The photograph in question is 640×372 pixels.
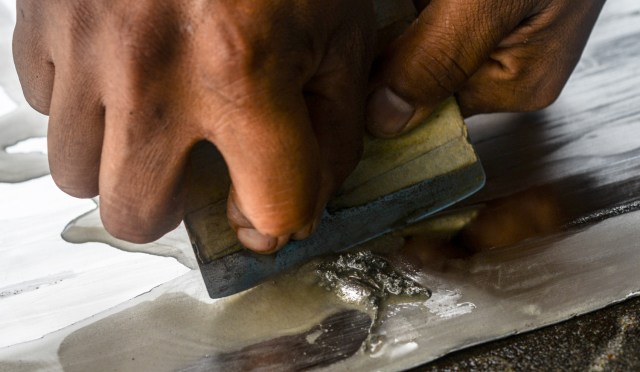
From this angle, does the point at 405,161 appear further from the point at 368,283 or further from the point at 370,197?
the point at 368,283

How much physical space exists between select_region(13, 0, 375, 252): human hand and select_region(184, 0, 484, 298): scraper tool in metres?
0.05

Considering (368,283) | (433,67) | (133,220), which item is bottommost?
(368,283)

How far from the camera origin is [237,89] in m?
0.83

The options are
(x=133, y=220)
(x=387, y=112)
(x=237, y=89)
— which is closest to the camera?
(x=237, y=89)

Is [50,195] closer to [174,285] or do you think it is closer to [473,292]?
[174,285]

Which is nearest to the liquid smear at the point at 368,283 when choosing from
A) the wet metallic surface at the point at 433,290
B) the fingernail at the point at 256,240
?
the wet metallic surface at the point at 433,290

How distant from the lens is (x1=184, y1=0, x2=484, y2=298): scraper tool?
1059 millimetres

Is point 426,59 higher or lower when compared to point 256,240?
higher

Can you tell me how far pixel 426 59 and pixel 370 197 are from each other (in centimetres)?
22

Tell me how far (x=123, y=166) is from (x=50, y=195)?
0.51 metres

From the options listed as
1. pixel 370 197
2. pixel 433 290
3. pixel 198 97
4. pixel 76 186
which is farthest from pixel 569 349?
pixel 76 186

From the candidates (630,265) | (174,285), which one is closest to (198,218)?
(174,285)

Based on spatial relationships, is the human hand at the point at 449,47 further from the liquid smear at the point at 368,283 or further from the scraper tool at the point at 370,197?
the liquid smear at the point at 368,283

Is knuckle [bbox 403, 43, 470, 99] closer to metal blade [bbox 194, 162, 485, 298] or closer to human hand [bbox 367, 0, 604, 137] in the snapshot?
human hand [bbox 367, 0, 604, 137]
